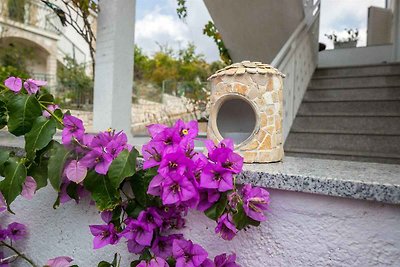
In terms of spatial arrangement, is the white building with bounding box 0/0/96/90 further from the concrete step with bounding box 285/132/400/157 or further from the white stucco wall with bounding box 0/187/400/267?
the white stucco wall with bounding box 0/187/400/267

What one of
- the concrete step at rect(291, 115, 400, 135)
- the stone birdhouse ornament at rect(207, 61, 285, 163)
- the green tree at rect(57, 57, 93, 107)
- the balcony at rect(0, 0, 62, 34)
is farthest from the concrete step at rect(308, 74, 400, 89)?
the balcony at rect(0, 0, 62, 34)

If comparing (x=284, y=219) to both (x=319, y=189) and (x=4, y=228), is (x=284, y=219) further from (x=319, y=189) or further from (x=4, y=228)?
(x=4, y=228)

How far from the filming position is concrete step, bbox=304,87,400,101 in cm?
299

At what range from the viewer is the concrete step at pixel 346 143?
2422mm

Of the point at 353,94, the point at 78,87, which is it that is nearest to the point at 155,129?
the point at 353,94

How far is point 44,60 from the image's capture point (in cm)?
1217

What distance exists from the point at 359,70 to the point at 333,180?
11.6 ft

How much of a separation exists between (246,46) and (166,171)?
407 cm

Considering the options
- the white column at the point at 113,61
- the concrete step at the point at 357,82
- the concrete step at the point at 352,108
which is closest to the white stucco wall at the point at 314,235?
the white column at the point at 113,61

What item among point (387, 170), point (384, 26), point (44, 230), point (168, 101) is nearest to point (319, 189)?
point (387, 170)

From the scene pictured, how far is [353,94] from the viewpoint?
10.4 feet

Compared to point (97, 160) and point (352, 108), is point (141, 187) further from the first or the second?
point (352, 108)

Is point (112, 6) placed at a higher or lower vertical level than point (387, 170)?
higher

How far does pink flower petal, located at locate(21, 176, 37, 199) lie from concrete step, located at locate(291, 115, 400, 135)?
2482mm
